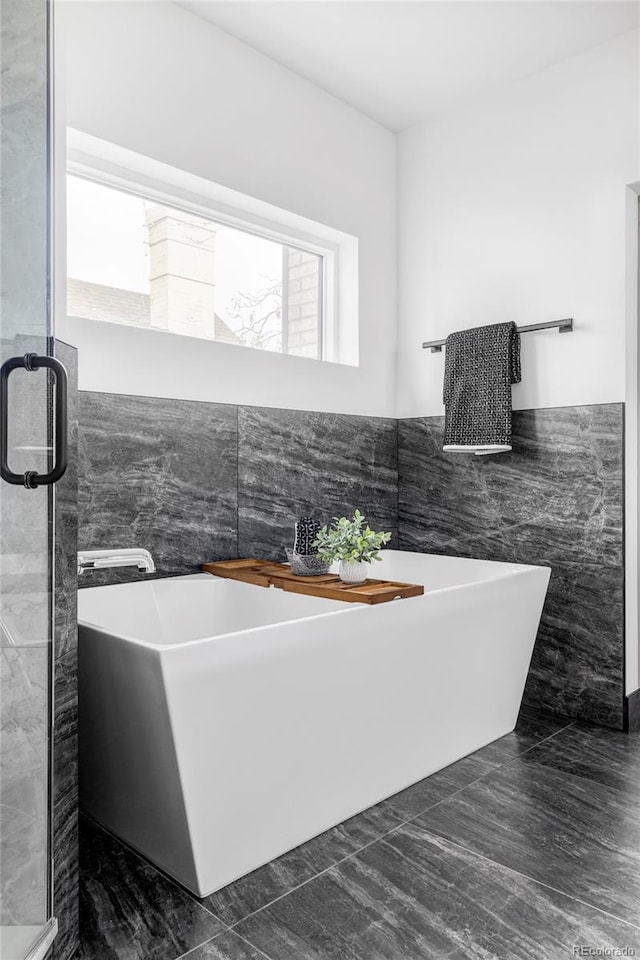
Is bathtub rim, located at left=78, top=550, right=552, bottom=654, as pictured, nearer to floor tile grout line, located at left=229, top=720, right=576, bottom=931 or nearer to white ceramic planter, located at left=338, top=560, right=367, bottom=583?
white ceramic planter, located at left=338, top=560, right=367, bottom=583

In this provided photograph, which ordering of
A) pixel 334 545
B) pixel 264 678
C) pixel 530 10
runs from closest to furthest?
pixel 264 678, pixel 334 545, pixel 530 10

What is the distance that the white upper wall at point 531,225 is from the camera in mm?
2861

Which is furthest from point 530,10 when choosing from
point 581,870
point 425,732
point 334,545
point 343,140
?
point 581,870

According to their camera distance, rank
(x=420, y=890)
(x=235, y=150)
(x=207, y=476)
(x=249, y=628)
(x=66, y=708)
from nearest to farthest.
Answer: (x=66, y=708)
(x=420, y=890)
(x=249, y=628)
(x=207, y=476)
(x=235, y=150)

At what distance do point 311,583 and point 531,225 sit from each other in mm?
1973

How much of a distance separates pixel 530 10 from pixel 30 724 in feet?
10.0

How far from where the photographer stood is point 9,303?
114 centimetres

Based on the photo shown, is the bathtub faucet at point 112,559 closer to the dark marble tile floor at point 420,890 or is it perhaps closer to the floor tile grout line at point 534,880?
the dark marble tile floor at point 420,890

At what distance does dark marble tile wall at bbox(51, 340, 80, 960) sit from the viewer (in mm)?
1393

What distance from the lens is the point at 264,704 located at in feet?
5.65

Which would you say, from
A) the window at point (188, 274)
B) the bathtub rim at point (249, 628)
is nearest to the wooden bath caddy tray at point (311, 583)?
the bathtub rim at point (249, 628)

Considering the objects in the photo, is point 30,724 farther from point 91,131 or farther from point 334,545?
point 91,131

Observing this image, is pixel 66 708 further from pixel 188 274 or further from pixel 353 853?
pixel 188 274

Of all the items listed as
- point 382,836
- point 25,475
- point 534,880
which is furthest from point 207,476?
point 534,880
